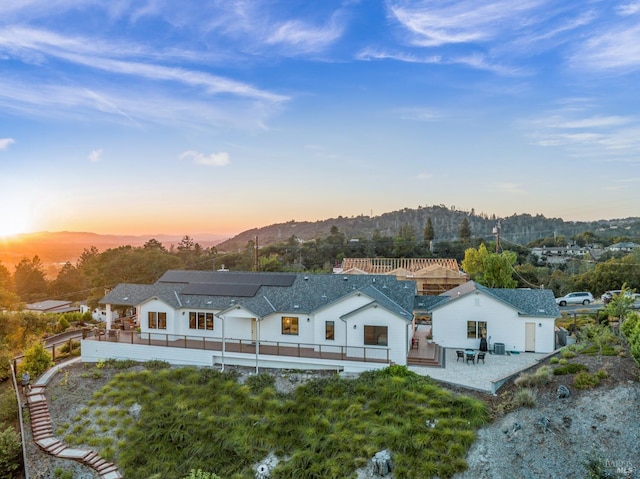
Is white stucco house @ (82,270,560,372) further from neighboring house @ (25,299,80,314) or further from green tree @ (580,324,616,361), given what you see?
neighboring house @ (25,299,80,314)

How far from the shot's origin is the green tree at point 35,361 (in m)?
21.5

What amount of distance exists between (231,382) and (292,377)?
122 inches

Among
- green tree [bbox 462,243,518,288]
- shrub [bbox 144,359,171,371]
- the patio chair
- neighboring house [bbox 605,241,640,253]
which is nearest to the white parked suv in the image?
green tree [bbox 462,243,518,288]

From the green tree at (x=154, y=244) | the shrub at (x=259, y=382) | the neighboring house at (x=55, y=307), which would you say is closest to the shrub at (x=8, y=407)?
the shrub at (x=259, y=382)

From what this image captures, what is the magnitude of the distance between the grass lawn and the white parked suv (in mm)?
25828

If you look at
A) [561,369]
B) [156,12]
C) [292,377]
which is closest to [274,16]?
[156,12]

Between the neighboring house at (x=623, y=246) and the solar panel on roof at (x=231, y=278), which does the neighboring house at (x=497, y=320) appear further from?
the neighboring house at (x=623, y=246)

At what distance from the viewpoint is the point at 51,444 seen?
16438 millimetres

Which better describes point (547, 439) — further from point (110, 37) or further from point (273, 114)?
point (110, 37)

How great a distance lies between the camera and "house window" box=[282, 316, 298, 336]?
2194 centimetres

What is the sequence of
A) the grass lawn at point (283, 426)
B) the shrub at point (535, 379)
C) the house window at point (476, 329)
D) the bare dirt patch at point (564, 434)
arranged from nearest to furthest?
the bare dirt patch at point (564, 434), the grass lawn at point (283, 426), the shrub at point (535, 379), the house window at point (476, 329)

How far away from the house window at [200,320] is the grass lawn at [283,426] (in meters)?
4.02

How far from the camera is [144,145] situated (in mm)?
29609

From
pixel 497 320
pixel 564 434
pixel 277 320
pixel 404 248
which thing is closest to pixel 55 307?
pixel 277 320
